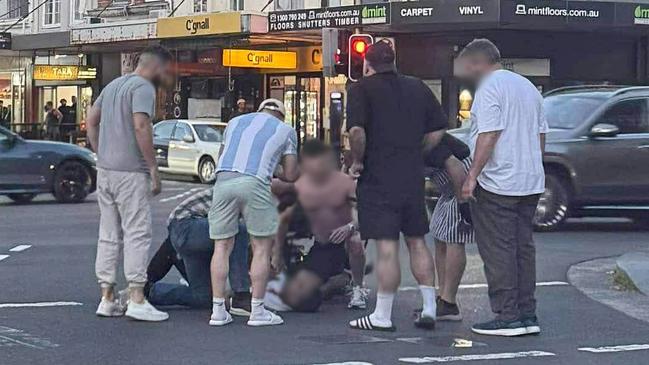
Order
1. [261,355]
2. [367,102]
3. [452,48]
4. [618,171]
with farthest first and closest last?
[452,48], [618,171], [367,102], [261,355]

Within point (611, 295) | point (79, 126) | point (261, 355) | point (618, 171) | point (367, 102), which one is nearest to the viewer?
point (261, 355)

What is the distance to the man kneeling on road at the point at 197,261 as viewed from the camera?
896 cm

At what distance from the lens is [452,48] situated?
30.9m

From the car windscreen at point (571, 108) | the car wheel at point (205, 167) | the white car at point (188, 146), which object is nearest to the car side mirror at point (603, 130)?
the car windscreen at point (571, 108)

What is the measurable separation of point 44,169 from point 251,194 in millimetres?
12029

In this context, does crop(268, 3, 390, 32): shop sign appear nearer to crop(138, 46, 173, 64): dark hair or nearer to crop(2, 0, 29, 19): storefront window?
crop(2, 0, 29, 19): storefront window

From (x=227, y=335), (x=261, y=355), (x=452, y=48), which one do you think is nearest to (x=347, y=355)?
(x=261, y=355)

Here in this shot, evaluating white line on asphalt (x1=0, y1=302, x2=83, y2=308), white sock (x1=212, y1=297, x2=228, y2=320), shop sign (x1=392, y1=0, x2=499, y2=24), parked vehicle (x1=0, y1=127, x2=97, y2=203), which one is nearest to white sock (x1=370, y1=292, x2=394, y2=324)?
white sock (x1=212, y1=297, x2=228, y2=320)

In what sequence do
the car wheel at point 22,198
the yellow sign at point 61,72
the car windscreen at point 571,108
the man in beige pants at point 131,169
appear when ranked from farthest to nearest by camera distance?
the yellow sign at point 61,72
the car wheel at point 22,198
the car windscreen at point 571,108
the man in beige pants at point 131,169

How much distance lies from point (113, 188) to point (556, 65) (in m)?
24.0

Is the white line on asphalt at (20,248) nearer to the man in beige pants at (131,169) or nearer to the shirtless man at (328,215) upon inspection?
the man in beige pants at (131,169)

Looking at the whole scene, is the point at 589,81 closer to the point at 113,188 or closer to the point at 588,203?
the point at 588,203

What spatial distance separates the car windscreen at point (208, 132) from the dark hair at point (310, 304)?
734 inches

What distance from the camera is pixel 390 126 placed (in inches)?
323
